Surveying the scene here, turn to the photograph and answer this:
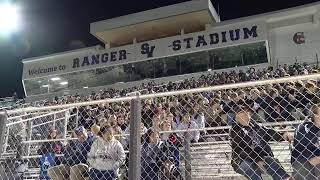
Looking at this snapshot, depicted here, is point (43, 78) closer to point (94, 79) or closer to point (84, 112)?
point (94, 79)

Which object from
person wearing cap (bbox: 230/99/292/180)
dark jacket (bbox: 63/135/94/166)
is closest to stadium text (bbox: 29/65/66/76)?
dark jacket (bbox: 63/135/94/166)

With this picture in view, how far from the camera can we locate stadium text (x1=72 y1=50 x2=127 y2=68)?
29.7 m

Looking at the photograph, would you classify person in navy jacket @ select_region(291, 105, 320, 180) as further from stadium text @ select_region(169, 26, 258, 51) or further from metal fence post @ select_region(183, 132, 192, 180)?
stadium text @ select_region(169, 26, 258, 51)

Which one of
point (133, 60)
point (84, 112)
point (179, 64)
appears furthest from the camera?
point (133, 60)

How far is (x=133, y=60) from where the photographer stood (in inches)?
1142

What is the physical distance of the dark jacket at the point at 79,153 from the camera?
595 cm

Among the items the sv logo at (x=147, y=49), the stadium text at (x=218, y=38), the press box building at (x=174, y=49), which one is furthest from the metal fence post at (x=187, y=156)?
the sv logo at (x=147, y=49)

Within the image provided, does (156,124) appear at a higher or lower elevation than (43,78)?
lower

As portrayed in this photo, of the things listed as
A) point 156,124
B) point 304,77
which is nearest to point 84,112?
point 156,124

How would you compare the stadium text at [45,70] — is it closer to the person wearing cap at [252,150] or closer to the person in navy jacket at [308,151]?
the person wearing cap at [252,150]

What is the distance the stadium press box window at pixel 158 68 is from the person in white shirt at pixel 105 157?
19.9 m

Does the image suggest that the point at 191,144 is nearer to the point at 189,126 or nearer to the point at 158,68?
the point at 189,126

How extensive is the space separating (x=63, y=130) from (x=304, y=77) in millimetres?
7264

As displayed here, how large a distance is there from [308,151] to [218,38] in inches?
884
